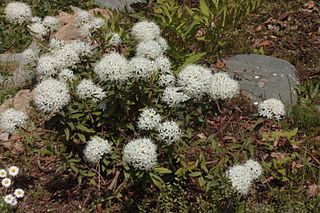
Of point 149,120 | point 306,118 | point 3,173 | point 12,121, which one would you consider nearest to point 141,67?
point 149,120

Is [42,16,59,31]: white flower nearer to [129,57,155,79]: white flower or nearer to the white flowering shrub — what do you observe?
the white flowering shrub

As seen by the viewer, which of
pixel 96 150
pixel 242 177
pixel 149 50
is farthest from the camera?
pixel 149 50

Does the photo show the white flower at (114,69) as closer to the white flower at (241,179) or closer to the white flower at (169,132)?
the white flower at (169,132)

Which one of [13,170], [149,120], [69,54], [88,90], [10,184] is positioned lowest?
[10,184]

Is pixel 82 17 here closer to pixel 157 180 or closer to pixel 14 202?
pixel 157 180

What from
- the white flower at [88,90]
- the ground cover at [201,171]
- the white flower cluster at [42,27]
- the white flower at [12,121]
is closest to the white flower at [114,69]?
the white flower at [88,90]

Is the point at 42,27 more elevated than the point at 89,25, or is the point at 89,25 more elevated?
the point at 89,25
